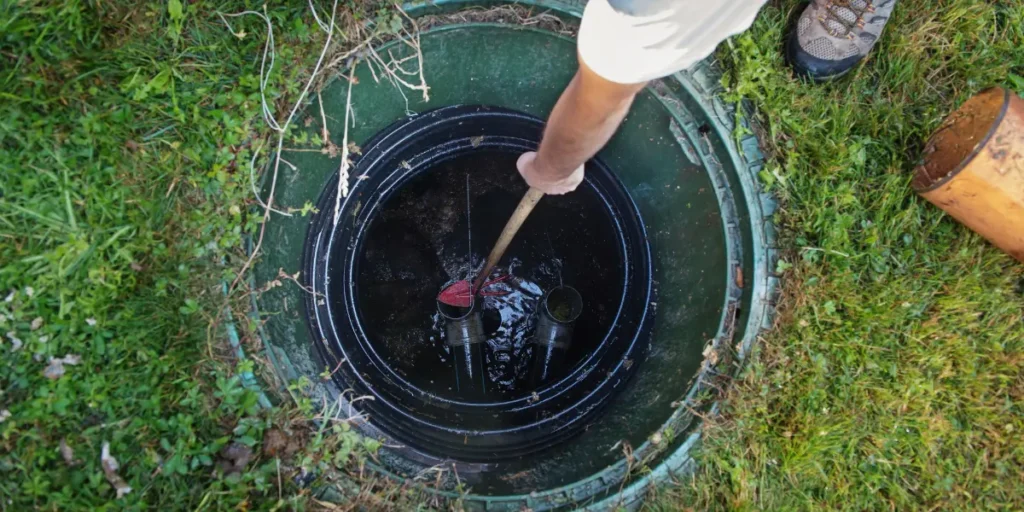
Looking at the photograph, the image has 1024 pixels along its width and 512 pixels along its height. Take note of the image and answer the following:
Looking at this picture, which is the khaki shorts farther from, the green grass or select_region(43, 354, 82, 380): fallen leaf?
select_region(43, 354, 82, 380): fallen leaf

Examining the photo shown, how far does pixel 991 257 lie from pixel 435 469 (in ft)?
6.27

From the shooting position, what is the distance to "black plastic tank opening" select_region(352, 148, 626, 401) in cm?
258

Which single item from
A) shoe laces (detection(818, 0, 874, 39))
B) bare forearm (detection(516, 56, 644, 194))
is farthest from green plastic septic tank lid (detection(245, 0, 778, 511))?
bare forearm (detection(516, 56, 644, 194))

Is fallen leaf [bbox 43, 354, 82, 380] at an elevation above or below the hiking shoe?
below

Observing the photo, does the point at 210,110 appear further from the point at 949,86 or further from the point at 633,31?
the point at 949,86

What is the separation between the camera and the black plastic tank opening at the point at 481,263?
2.58 m

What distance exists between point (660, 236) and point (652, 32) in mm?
1493

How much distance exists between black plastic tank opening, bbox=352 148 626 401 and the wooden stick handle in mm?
201

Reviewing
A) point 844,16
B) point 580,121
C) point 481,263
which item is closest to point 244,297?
point 481,263

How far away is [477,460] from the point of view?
224 cm

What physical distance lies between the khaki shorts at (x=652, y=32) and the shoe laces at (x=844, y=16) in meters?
1.21

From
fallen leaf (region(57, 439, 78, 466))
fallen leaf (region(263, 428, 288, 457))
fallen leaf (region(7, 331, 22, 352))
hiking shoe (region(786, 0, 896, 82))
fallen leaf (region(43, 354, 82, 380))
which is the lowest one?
fallen leaf (region(263, 428, 288, 457))

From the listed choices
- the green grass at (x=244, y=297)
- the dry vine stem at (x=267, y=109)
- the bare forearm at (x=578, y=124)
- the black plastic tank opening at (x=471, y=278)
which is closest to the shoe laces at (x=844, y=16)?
the green grass at (x=244, y=297)

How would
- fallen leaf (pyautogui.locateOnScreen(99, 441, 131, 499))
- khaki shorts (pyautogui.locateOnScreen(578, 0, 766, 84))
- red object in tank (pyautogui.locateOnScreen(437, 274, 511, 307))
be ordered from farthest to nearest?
red object in tank (pyautogui.locateOnScreen(437, 274, 511, 307)), fallen leaf (pyautogui.locateOnScreen(99, 441, 131, 499)), khaki shorts (pyautogui.locateOnScreen(578, 0, 766, 84))
